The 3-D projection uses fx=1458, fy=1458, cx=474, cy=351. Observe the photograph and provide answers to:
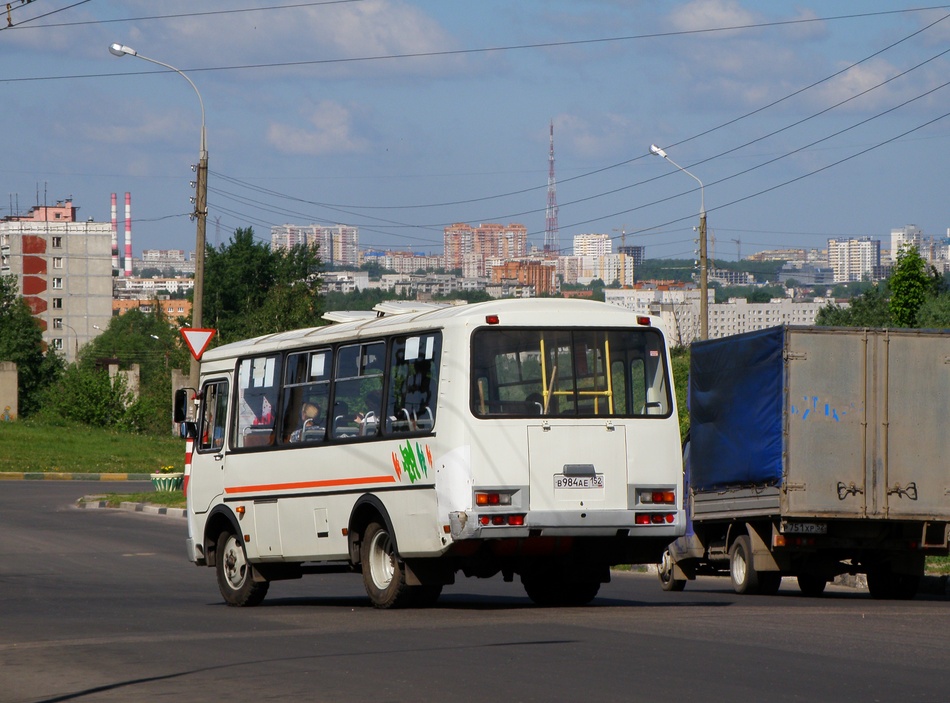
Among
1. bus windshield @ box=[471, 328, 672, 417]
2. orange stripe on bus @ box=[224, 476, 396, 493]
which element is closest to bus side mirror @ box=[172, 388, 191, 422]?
orange stripe on bus @ box=[224, 476, 396, 493]

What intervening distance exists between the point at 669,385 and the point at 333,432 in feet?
10.9

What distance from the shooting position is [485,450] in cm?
1268

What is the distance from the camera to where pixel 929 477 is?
617 inches

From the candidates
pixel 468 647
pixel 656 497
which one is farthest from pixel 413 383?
pixel 468 647

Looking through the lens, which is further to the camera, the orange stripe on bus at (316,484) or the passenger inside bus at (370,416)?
the passenger inside bus at (370,416)

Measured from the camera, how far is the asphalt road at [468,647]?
8383 mm

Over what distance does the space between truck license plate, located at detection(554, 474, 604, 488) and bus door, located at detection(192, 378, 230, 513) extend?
4550mm

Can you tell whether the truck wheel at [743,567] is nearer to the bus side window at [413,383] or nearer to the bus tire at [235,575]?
the bus side window at [413,383]

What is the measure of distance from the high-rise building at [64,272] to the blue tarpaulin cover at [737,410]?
6260 inches

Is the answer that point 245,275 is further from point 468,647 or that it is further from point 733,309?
point 468,647

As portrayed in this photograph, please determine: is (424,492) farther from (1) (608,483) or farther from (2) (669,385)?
(2) (669,385)

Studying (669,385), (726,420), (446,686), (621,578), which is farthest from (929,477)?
(446,686)

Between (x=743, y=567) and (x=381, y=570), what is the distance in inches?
204

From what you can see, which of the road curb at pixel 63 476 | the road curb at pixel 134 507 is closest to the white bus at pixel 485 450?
the road curb at pixel 134 507
